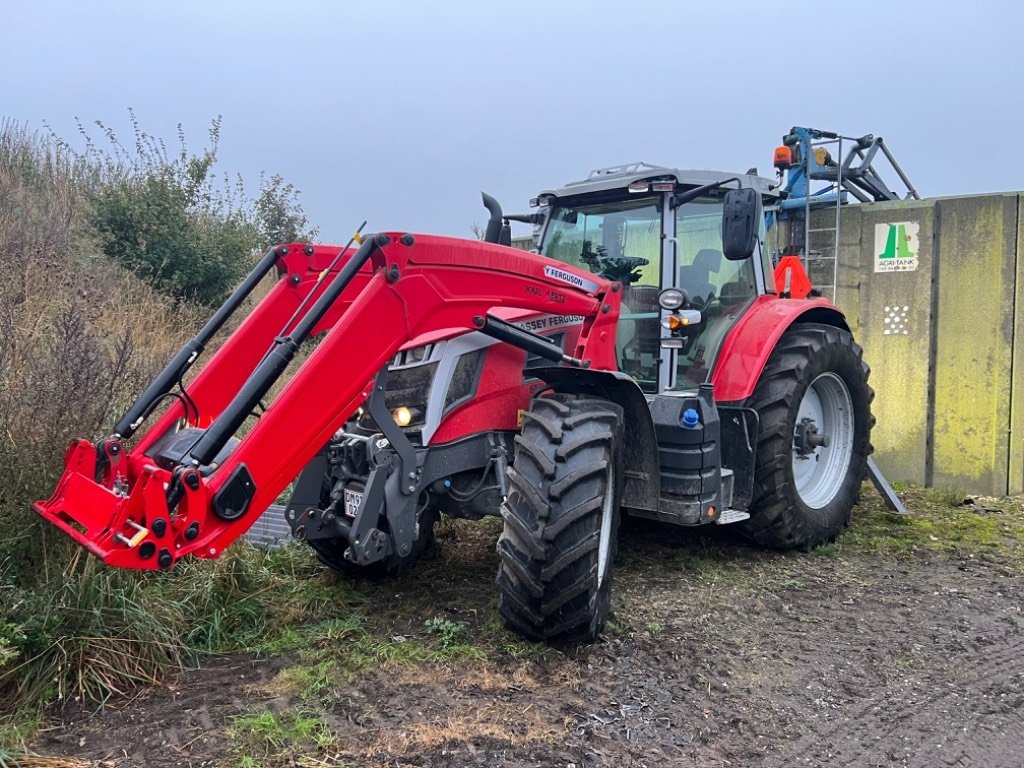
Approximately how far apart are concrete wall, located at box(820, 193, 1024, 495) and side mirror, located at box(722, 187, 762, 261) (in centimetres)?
352

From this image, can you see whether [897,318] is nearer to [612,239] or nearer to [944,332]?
[944,332]

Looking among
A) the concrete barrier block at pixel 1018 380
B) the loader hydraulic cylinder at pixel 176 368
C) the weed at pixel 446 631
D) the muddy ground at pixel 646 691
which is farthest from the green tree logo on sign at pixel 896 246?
the loader hydraulic cylinder at pixel 176 368

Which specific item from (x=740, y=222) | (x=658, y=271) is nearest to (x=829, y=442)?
(x=658, y=271)

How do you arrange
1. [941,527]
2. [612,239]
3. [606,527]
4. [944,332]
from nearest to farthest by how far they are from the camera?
[606,527], [612,239], [941,527], [944,332]

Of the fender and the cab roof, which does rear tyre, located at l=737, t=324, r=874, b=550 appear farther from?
the cab roof

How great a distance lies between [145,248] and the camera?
30.9 ft

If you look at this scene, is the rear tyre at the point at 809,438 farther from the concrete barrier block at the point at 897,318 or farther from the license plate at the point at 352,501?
the license plate at the point at 352,501

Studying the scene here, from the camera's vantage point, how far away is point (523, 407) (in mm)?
4297

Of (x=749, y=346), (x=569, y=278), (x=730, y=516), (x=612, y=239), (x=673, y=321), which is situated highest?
(x=612, y=239)

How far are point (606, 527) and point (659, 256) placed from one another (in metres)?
1.73

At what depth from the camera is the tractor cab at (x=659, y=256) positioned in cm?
476

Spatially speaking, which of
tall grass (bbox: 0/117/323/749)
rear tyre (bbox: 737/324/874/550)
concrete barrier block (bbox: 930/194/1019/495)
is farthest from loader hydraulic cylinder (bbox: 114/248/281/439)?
concrete barrier block (bbox: 930/194/1019/495)

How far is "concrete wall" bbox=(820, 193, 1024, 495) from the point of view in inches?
265

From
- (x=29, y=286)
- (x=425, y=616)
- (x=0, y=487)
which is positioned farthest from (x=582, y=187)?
(x=29, y=286)
